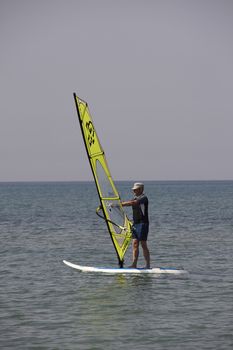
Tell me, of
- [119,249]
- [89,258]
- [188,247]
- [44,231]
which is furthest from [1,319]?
[44,231]

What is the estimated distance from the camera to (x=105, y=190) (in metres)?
18.0

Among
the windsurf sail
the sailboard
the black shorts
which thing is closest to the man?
the black shorts

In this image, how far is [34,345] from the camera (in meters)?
11.1

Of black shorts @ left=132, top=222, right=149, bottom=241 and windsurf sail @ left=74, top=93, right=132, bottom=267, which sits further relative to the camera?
windsurf sail @ left=74, top=93, right=132, bottom=267

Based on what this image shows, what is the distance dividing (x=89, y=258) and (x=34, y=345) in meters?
11.7

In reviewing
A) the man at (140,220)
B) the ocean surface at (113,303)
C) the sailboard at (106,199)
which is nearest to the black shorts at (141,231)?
the man at (140,220)

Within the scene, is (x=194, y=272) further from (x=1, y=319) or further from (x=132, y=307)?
(x=1, y=319)

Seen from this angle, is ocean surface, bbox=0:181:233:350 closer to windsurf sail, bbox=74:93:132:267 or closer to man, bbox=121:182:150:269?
man, bbox=121:182:150:269

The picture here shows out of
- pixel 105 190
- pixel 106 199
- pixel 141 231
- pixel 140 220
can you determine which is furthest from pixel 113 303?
pixel 105 190

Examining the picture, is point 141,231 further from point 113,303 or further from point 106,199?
point 113,303

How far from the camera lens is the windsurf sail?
17.5 m

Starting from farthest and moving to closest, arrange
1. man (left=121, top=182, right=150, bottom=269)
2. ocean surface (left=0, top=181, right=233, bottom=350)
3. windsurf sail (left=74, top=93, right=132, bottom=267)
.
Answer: windsurf sail (left=74, top=93, right=132, bottom=267), man (left=121, top=182, right=150, bottom=269), ocean surface (left=0, top=181, right=233, bottom=350)

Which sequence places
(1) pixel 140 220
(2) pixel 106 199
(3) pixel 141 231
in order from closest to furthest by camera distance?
(3) pixel 141 231 → (1) pixel 140 220 → (2) pixel 106 199

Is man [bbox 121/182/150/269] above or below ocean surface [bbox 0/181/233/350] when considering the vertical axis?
above
